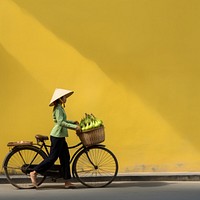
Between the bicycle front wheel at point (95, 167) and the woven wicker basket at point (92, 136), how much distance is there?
171mm

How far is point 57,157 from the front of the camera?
28.9ft

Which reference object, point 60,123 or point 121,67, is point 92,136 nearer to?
point 60,123

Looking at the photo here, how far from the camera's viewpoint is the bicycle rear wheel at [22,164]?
350 inches

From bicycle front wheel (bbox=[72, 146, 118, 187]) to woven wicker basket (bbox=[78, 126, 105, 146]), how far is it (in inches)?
6.7

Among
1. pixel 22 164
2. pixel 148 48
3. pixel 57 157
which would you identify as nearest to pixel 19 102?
pixel 22 164

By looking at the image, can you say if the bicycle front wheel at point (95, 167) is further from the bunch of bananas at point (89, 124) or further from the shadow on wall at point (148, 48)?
the shadow on wall at point (148, 48)

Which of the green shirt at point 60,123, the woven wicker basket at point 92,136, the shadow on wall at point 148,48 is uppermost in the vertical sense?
the shadow on wall at point 148,48

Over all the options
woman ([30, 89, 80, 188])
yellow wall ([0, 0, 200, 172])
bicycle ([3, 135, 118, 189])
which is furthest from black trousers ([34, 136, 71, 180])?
yellow wall ([0, 0, 200, 172])

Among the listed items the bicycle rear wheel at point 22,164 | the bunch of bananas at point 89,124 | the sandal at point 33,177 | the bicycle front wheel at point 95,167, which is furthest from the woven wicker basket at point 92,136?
the sandal at point 33,177

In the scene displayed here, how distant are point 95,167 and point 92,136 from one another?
0.70 metres

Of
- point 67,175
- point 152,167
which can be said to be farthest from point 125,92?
point 67,175

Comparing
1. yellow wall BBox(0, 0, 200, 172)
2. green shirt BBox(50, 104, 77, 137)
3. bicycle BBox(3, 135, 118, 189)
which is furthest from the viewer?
yellow wall BBox(0, 0, 200, 172)

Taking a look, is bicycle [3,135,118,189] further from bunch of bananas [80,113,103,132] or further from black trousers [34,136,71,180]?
bunch of bananas [80,113,103,132]

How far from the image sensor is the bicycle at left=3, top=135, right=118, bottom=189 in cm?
889
